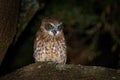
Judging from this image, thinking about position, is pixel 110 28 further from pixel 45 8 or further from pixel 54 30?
pixel 54 30

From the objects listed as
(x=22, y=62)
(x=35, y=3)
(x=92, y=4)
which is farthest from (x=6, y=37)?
(x=92, y=4)

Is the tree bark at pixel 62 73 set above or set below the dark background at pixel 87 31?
below

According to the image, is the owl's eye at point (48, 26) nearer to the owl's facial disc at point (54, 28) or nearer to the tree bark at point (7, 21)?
the owl's facial disc at point (54, 28)

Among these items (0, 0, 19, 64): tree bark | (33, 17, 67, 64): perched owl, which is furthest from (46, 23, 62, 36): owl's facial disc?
(0, 0, 19, 64): tree bark

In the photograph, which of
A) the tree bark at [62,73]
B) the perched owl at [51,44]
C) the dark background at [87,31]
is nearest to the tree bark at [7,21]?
the tree bark at [62,73]

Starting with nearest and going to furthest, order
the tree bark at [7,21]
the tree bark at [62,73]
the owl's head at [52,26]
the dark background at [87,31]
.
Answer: the tree bark at [62,73] → the tree bark at [7,21] → the owl's head at [52,26] → the dark background at [87,31]

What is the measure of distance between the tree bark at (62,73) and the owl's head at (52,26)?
0.58m

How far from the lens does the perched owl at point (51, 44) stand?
5672 mm

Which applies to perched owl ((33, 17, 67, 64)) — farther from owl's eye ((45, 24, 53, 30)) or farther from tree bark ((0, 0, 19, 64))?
tree bark ((0, 0, 19, 64))

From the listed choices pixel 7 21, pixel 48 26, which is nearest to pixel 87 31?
pixel 48 26

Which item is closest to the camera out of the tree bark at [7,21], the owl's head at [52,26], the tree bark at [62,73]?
the tree bark at [62,73]

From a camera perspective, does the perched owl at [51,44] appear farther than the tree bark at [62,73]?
Yes

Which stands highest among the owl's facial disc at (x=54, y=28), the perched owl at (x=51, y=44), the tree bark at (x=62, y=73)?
the owl's facial disc at (x=54, y=28)

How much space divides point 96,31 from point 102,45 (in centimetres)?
33
